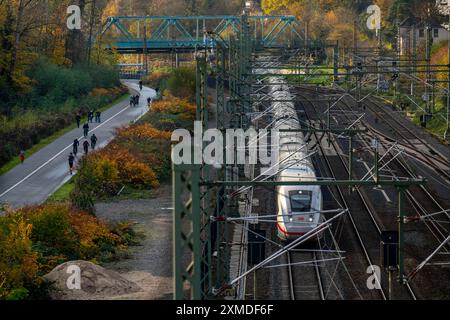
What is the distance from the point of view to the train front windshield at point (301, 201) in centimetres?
2697

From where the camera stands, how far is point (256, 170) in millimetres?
39875

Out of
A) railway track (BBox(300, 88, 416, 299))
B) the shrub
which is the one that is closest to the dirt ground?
the shrub

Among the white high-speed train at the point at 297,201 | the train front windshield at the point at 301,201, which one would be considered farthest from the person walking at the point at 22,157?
the train front windshield at the point at 301,201

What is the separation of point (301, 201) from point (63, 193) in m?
12.5

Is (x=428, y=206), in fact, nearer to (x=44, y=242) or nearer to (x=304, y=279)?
(x=304, y=279)

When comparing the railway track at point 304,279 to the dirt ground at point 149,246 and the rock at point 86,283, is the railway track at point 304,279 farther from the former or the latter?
the rock at point 86,283

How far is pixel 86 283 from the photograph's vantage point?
2206 cm

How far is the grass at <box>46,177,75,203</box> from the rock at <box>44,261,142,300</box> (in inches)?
431

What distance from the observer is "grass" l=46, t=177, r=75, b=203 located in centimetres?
3424

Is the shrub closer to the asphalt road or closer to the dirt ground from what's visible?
the dirt ground

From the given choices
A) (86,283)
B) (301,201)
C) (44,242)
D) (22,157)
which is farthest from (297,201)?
(22,157)

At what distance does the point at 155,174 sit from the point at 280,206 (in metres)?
12.8
